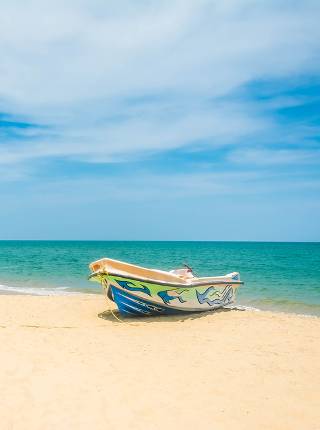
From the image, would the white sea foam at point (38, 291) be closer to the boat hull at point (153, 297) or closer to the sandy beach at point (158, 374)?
the sandy beach at point (158, 374)

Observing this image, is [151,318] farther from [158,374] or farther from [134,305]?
[158,374]

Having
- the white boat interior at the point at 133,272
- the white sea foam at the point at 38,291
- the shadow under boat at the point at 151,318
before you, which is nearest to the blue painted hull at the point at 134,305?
the shadow under boat at the point at 151,318

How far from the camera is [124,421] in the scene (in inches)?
190

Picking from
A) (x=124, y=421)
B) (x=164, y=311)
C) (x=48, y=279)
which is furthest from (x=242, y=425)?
(x=48, y=279)

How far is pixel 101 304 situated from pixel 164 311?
3.68 m

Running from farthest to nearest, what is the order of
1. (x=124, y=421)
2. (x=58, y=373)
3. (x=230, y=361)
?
(x=230, y=361) → (x=58, y=373) → (x=124, y=421)

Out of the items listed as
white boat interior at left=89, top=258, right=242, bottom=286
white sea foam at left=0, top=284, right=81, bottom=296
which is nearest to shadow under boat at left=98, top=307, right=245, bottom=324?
white boat interior at left=89, top=258, right=242, bottom=286

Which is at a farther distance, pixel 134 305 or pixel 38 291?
pixel 38 291

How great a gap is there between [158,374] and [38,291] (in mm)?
15194

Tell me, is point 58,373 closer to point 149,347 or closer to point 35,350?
point 35,350

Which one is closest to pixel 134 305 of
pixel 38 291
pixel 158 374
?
pixel 158 374

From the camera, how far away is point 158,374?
6.59 meters

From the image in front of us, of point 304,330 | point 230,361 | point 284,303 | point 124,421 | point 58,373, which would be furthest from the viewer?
point 284,303

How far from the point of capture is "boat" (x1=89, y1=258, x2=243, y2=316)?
36.6 feet
